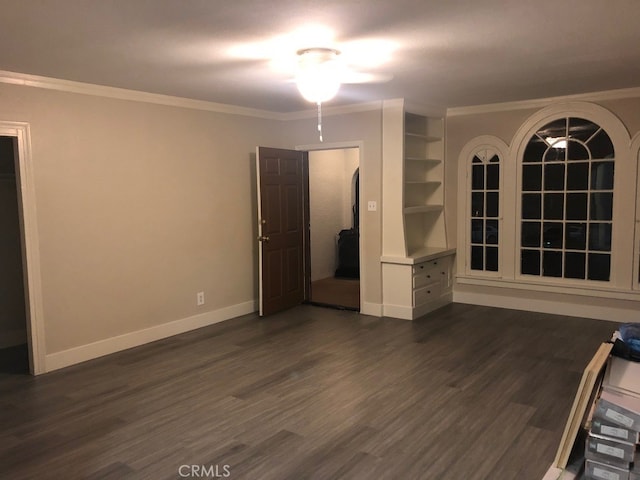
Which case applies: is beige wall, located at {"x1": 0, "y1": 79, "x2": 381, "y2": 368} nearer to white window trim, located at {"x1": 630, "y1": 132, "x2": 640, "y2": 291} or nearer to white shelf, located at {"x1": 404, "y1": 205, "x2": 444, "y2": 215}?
white shelf, located at {"x1": 404, "y1": 205, "x2": 444, "y2": 215}

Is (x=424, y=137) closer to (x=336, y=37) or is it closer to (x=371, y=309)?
(x=371, y=309)

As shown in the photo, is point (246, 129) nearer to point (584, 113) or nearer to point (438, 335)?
point (438, 335)

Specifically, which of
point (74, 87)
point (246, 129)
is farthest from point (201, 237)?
point (74, 87)

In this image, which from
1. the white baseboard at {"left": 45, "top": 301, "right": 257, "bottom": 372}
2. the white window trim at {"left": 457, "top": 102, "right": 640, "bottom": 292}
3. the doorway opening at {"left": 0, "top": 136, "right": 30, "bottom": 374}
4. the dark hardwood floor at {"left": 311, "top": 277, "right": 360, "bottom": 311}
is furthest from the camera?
the dark hardwood floor at {"left": 311, "top": 277, "right": 360, "bottom": 311}

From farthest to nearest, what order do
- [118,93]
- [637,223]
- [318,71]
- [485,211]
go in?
1. [485,211]
2. [637,223]
3. [118,93]
4. [318,71]

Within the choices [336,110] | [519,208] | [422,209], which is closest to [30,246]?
[336,110]

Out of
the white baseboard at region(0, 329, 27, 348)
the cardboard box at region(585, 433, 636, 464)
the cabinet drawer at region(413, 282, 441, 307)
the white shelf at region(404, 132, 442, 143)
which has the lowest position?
the white baseboard at region(0, 329, 27, 348)

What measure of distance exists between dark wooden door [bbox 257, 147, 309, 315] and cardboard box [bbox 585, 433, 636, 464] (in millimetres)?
4512

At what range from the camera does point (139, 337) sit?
16.1 feet

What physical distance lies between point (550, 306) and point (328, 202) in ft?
12.0

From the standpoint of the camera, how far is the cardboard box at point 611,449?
146 cm

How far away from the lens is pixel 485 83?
4629 millimetres

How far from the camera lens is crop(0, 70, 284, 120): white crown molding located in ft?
13.1

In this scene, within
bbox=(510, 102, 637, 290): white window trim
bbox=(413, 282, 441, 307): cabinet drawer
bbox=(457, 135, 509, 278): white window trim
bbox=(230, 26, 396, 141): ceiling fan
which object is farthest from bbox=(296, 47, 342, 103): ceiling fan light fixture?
bbox=(510, 102, 637, 290): white window trim
